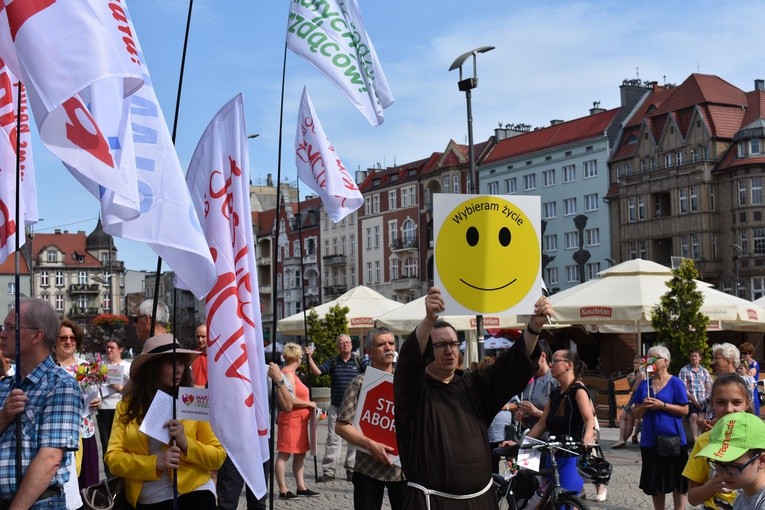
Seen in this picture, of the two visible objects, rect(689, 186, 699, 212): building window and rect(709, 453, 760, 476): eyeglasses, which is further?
rect(689, 186, 699, 212): building window

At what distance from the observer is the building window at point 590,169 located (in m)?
74.6

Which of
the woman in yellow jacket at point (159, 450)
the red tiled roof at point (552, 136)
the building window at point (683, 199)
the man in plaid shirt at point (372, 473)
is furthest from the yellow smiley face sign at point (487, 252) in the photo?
the red tiled roof at point (552, 136)

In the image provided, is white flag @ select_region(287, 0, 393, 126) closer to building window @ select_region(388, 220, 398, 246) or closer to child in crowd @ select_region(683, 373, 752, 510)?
child in crowd @ select_region(683, 373, 752, 510)

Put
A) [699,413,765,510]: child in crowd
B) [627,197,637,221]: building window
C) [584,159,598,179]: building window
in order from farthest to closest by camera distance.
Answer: [584,159,598,179]: building window, [627,197,637,221]: building window, [699,413,765,510]: child in crowd

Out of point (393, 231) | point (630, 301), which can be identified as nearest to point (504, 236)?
point (630, 301)

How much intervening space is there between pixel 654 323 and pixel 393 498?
14.4 meters

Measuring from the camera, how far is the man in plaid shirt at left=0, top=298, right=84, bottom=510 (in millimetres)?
4707

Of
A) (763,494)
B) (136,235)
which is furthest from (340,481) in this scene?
(763,494)

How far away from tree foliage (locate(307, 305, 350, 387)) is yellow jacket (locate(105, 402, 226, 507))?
25.7m

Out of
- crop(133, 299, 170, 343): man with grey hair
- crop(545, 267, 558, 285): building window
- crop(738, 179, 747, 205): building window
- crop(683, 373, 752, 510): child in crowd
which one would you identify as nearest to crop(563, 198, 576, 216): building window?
crop(545, 267, 558, 285): building window

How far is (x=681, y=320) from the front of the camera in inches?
834

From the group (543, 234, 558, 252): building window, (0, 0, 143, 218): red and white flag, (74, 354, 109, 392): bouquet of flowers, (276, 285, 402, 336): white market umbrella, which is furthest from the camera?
(543, 234, 558, 252): building window

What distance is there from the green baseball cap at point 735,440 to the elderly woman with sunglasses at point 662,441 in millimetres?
6208

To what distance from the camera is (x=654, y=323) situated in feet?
69.6
